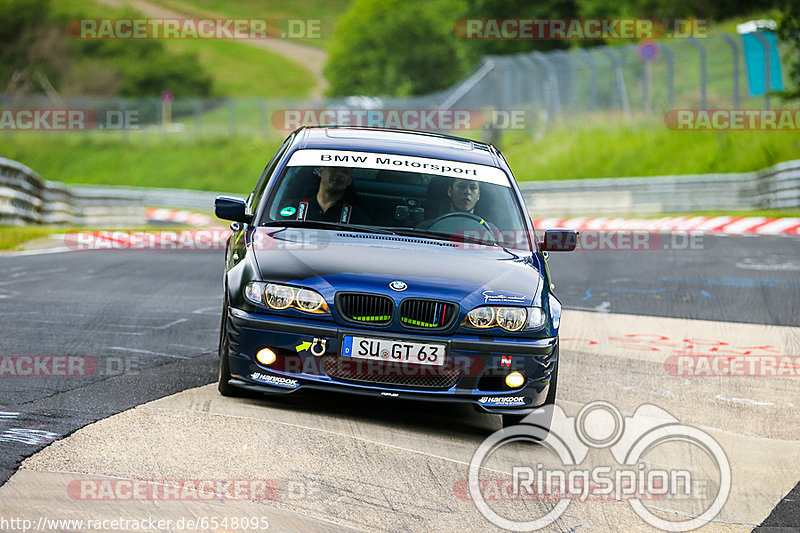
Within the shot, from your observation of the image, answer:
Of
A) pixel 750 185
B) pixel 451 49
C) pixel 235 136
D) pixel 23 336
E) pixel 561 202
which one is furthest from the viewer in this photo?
pixel 451 49

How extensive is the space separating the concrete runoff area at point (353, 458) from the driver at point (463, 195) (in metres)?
1.22

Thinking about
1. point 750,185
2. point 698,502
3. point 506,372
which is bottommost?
point 698,502

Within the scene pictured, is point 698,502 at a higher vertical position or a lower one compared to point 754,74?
lower

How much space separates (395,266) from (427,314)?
13.1 inches

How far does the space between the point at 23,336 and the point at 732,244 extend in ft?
42.3

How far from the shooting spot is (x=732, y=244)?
18891 mm

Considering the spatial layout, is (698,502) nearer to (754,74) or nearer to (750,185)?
(750,185)

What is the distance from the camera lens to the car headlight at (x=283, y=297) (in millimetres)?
6281

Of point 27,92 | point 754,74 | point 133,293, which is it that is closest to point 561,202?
point 754,74

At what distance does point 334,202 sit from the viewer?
24.3 ft
